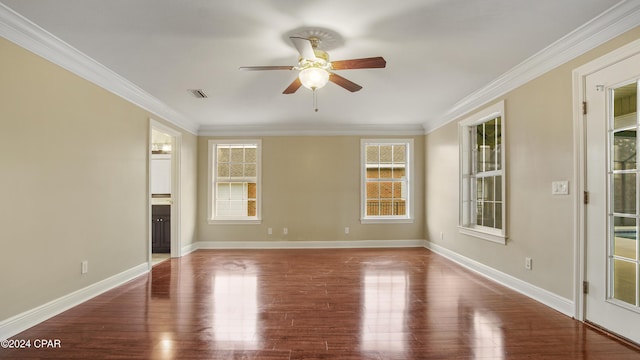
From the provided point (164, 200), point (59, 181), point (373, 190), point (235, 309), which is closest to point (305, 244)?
point (373, 190)

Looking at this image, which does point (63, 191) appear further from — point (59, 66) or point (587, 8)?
point (587, 8)

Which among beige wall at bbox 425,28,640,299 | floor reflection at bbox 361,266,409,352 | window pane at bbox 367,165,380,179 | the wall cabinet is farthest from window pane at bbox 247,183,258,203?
beige wall at bbox 425,28,640,299

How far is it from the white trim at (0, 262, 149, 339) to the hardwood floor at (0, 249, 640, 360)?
0.25 feet

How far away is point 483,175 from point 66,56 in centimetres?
502

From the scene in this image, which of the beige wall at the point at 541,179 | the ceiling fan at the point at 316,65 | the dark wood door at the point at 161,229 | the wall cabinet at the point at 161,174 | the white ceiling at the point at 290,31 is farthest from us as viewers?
the wall cabinet at the point at 161,174

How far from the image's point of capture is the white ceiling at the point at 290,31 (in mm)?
2332

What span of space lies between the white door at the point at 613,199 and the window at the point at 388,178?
3853mm

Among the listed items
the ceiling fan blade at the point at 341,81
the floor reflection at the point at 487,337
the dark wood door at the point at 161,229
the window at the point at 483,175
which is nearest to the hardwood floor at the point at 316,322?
the floor reflection at the point at 487,337

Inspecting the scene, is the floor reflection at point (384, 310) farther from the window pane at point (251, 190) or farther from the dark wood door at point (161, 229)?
the dark wood door at point (161, 229)

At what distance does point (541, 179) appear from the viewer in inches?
128

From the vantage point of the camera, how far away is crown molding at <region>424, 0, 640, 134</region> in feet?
7.67

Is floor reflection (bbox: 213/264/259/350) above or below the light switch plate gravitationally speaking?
below

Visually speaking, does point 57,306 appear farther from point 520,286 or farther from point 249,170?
point 520,286

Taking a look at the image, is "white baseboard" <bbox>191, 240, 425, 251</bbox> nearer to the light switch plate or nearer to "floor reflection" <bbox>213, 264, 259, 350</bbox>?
"floor reflection" <bbox>213, 264, 259, 350</bbox>
